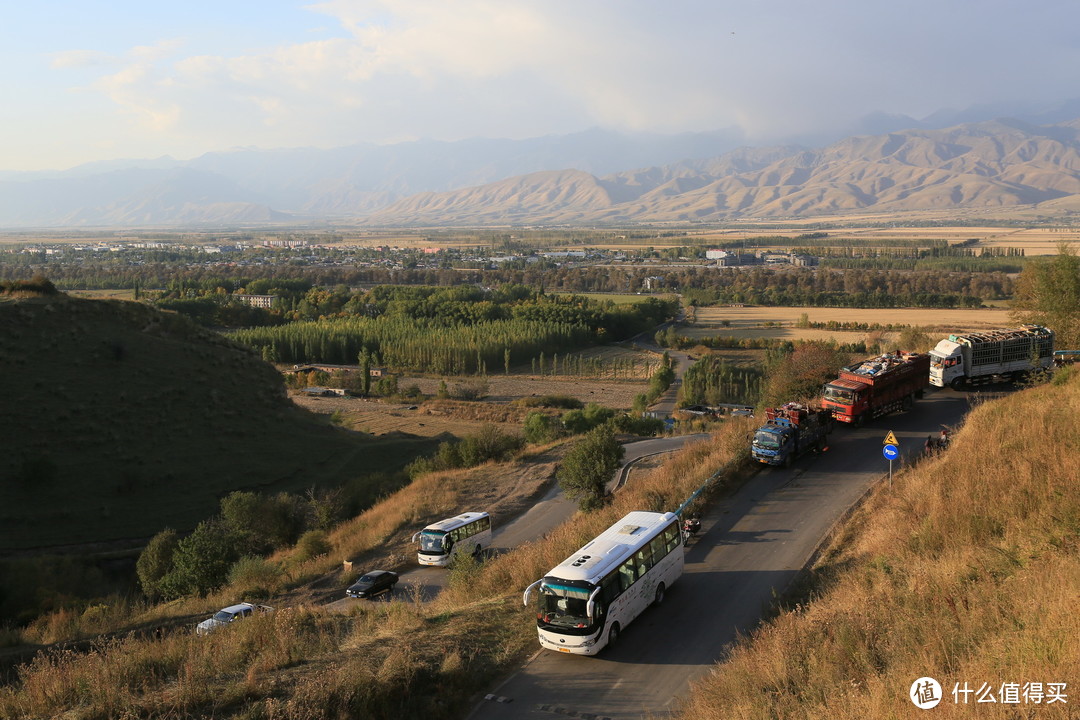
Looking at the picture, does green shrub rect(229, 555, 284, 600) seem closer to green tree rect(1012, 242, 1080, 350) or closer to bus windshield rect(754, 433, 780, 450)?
bus windshield rect(754, 433, 780, 450)

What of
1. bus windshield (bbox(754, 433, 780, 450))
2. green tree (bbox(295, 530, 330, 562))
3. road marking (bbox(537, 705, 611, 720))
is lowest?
green tree (bbox(295, 530, 330, 562))

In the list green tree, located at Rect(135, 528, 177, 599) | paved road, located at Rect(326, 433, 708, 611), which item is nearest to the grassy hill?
green tree, located at Rect(135, 528, 177, 599)

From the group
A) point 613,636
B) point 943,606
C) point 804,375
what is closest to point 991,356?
point 804,375

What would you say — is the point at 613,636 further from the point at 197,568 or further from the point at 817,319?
the point at 817,319

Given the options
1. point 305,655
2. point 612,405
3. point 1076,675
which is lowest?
point 612,405

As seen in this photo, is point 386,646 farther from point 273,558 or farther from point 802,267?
point 802,267

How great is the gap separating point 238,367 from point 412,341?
→ 92.8 feet

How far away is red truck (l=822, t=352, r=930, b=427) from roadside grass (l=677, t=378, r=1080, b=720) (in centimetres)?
677

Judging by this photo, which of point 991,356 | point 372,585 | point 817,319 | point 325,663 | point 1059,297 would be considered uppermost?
point 1059,297

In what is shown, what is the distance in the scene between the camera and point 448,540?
18.3 m

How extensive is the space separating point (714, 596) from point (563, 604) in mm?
2963

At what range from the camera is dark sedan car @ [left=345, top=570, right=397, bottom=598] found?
16.2 meters

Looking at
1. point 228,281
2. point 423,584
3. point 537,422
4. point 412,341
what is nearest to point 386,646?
point 423,584

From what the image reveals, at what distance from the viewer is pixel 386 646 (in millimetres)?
10023
